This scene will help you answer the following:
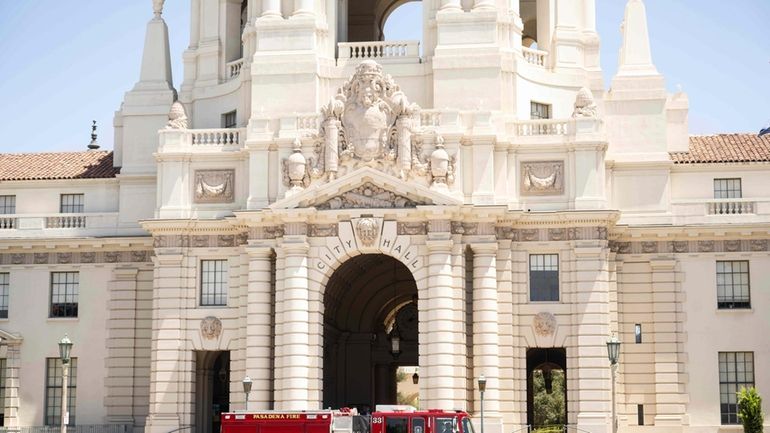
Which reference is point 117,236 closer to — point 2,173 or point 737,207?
point 2,173

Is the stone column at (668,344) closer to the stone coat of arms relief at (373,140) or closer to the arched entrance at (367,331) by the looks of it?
the stone coat of arms relief at (373,140)

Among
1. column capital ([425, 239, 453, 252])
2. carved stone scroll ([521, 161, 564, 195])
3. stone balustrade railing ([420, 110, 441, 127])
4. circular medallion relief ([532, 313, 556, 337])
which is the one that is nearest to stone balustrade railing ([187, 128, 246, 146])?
stone balustrade railing ([420, 110, 441, 127])

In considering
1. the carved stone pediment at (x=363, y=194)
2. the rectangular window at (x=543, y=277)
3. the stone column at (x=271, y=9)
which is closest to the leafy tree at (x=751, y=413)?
the rectangular window at (x=543, y=277)

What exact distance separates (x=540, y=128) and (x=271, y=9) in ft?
44.0

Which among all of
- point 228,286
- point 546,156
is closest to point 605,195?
point 546,156

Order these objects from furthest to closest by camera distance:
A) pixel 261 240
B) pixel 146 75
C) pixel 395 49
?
pixel 146 75
pixel 395 49
pixel 261 240

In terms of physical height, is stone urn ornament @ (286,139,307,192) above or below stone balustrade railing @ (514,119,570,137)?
below

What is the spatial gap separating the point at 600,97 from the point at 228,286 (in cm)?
1879

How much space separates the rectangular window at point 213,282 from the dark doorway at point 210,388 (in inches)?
97.3

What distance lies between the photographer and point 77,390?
2554 inches

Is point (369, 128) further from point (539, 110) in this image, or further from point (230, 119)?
point (230, 119)

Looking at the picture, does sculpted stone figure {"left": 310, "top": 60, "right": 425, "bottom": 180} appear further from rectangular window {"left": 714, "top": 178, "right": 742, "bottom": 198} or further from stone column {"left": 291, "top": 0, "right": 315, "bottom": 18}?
rectangular window {"left": 714, "top": 178, "right": 742, "bottom": 198}

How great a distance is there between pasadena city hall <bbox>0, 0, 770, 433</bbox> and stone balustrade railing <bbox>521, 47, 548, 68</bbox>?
18.2 inches

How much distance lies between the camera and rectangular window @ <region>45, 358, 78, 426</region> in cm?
6506
